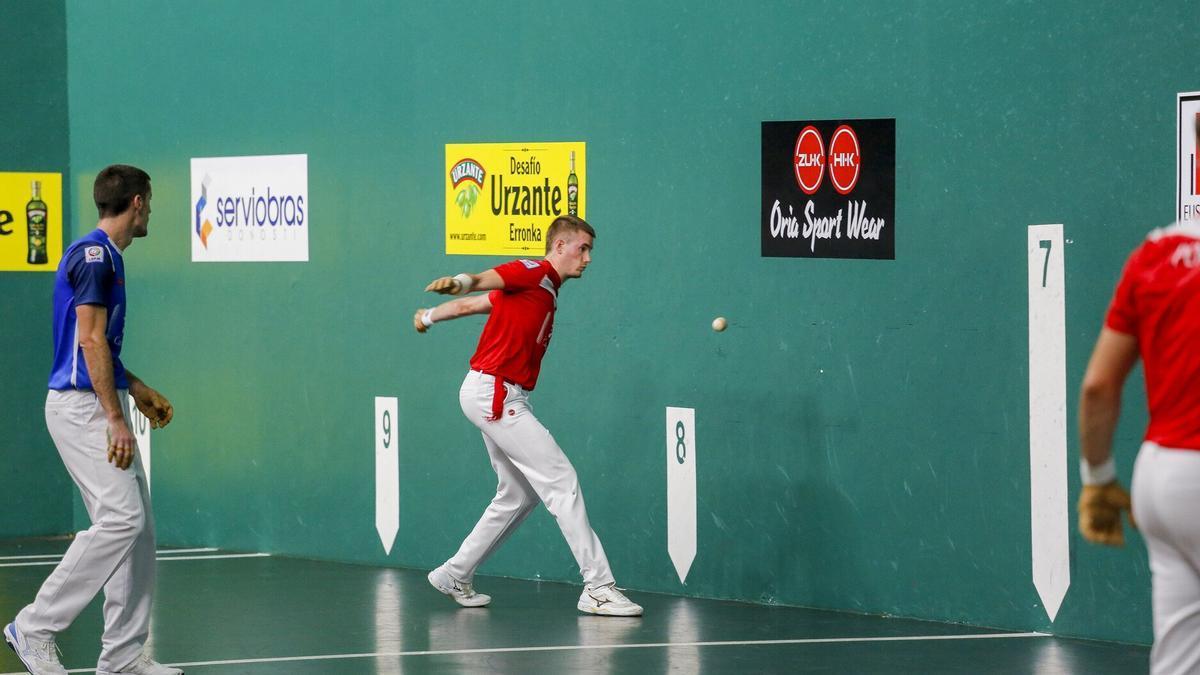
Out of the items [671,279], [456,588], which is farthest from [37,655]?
[671,279]

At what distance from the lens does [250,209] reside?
11211mm

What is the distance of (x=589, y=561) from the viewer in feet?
28.3

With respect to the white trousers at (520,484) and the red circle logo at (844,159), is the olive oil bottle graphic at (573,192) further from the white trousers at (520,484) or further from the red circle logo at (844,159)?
the red circle logo at (844,159)

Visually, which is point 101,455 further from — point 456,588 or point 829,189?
point 829,189

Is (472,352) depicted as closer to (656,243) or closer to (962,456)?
(656,243)

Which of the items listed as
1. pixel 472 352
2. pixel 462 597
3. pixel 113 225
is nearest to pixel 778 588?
pixel 462 597

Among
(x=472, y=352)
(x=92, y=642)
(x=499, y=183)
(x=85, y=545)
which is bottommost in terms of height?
(x=92, y=642)

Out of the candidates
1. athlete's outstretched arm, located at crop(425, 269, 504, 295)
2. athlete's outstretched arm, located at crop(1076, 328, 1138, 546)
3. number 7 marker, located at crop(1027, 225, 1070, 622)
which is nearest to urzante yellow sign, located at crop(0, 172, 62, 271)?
athlete's outstretched arm, located at crop(425, 269, 504, 295)

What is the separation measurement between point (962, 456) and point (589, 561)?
1.84 meters

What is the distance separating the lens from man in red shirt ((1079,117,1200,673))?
12.8 feet

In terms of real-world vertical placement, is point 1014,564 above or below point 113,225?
below

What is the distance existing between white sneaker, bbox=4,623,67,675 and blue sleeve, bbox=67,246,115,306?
1319 millimetres

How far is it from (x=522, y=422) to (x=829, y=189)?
6.19ft

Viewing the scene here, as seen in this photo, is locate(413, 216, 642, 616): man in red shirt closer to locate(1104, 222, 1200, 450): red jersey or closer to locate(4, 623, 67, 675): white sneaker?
locate(4, 623, 67, 675): white sneaker
